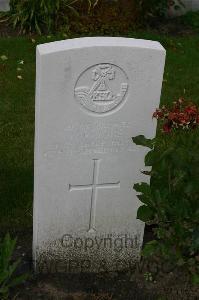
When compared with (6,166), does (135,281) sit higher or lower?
lower

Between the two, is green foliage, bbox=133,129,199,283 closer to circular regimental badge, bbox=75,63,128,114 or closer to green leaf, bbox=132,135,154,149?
green leaf, bbox=132,135,154,149

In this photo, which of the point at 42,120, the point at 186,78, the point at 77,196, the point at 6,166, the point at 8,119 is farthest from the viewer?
the point at 186,78

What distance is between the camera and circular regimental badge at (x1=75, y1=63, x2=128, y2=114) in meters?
3.44

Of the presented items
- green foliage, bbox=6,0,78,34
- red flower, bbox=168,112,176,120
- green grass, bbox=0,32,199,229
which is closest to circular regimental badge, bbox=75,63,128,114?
red flower, bbox=168,112,176,120

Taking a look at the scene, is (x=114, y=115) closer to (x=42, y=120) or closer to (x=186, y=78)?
(x=42, y=120)

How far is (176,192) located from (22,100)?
10.0ft

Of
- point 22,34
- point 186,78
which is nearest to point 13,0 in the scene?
point 22,34

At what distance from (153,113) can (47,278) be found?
1269mm

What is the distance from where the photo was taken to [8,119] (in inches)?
233

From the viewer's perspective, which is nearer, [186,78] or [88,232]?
[88,232]

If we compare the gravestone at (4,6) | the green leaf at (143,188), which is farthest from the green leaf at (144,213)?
the gravestone at (4,6)

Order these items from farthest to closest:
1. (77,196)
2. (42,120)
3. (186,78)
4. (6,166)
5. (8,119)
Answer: (186,78) < (8,119) < (6,166) < (77,196) < (42,120)

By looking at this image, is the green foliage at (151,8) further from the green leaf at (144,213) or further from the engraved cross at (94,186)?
the green leaf at (144,213)

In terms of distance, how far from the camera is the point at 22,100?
631 centimetres
